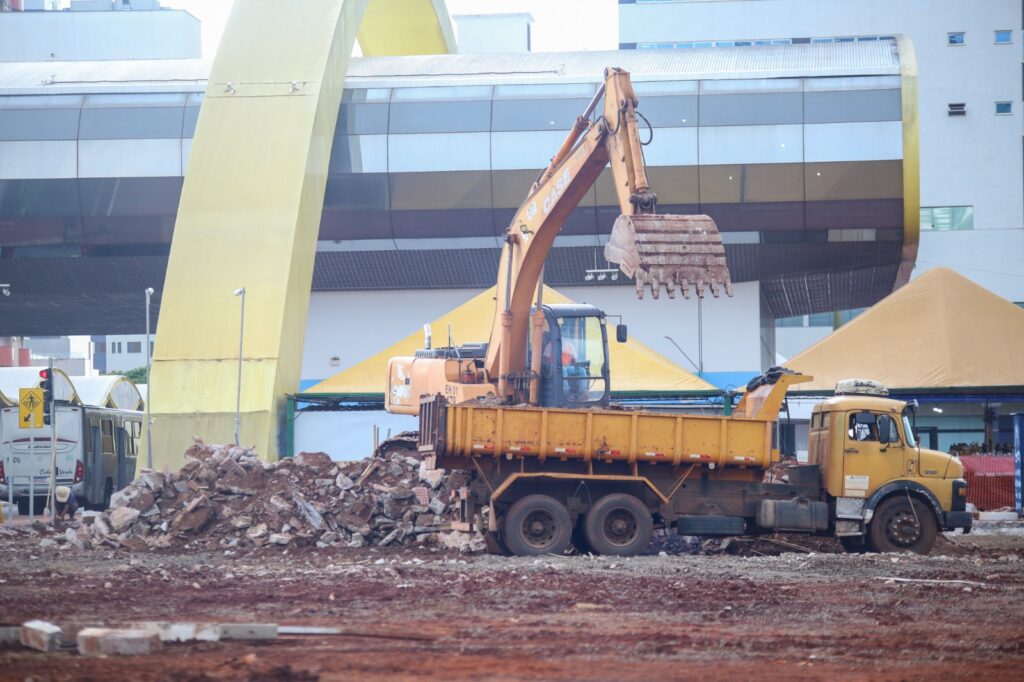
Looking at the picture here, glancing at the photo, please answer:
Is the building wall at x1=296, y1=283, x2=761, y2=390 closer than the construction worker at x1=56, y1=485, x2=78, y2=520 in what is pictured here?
No

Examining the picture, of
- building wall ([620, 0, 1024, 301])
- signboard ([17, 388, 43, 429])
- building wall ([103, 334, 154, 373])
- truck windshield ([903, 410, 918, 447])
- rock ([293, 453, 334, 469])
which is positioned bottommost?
rock ([293, 453, 334, 469])

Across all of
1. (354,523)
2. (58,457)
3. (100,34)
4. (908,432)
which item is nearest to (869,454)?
(908,432)

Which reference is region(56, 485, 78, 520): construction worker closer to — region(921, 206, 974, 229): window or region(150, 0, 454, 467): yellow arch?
region(150, 0, 454, 467): yellow arch

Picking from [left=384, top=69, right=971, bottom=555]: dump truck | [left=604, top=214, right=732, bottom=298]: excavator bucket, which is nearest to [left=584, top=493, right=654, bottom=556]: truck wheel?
[left=384, top=69, right=971, bottom=555]: dump truck

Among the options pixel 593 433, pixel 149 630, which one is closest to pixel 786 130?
pixel 593 433

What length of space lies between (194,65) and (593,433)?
26.2m

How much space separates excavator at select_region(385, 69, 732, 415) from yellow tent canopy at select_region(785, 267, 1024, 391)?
11.6 meters

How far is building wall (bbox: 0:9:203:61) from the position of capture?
309ft

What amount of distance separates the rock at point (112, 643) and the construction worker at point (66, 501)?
2334 cm

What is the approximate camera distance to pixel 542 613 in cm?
1224

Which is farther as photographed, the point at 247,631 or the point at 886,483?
the point at 886,483

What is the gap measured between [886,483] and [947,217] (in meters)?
44.8

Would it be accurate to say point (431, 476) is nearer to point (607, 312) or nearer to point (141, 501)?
point (141, 501)

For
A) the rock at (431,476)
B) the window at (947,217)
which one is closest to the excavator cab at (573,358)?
the rock at (431,476)
